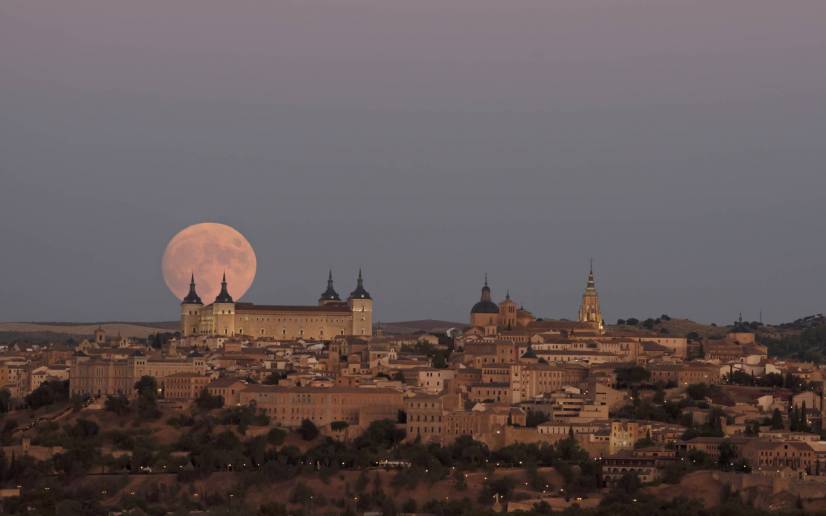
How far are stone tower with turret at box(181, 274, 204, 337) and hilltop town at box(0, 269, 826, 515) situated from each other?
7.51 metres

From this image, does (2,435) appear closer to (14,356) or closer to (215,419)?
(215,419)

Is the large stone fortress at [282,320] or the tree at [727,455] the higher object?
the large stone fortress at [282,320]

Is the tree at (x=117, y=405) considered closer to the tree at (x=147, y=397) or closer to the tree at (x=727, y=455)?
the tree at (x=147, y=397)

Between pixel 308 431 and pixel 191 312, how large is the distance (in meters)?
27.4

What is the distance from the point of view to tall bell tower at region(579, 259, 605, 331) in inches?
3885

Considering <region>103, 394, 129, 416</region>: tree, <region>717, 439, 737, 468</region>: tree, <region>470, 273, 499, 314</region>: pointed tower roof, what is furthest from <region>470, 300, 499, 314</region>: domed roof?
<region>717, 439, 737, 468</region>: tree

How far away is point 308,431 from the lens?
7444 cm

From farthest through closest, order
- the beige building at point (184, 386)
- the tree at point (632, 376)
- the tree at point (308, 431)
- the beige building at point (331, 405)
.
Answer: the tree at point (632, 376) → the beige building at point (184, 386) → the beige building at point (331, 405) → the tree at point (308, 431)

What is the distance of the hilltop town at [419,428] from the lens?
68.4 metres

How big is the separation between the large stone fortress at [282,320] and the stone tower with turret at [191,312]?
0.04 m

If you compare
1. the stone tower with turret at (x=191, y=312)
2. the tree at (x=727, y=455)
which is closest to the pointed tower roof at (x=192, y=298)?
the stone tower with turret at (x=191, y=312)

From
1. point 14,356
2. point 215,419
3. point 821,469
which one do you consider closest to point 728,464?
point 821,469

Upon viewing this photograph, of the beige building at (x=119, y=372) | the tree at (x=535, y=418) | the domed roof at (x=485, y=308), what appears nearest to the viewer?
the tree at (x=535, y=418)

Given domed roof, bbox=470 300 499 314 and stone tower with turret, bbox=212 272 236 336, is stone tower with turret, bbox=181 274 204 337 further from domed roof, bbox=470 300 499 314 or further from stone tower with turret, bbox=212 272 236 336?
domed roof, bbox=470 300 499 314
